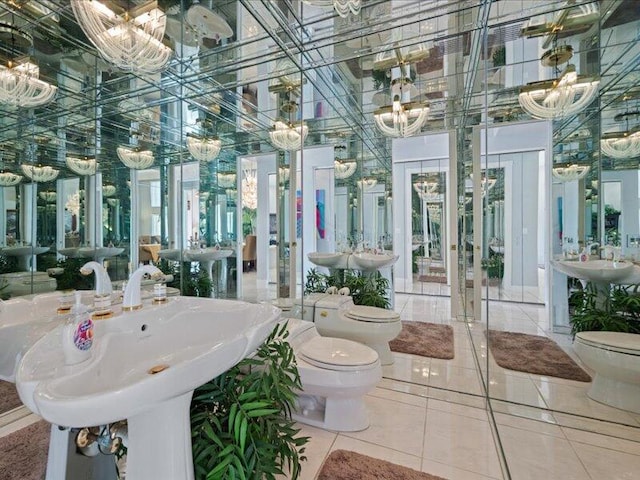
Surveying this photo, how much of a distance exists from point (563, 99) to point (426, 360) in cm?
230

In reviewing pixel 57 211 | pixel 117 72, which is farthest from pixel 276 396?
pixel 117 72

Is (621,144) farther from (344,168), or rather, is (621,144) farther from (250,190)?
(250,190)

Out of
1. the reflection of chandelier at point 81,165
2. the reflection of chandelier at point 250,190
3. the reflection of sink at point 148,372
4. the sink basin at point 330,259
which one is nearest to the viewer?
the reflection of sink at point 148,372

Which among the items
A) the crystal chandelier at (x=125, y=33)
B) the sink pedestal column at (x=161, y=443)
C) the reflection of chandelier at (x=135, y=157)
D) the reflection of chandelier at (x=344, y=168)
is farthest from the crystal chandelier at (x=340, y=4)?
the sink pedestal column at (x=161, y=443)

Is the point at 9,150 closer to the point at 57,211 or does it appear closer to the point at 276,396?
the point at 57,211

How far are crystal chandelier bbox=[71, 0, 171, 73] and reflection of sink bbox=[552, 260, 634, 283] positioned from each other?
9.60 ft

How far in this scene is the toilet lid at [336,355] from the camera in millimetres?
1806

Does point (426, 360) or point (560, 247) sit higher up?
point (560, 247)

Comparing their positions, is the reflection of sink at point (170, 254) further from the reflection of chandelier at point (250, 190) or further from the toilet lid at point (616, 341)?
the toilet lid at point (616, 341)

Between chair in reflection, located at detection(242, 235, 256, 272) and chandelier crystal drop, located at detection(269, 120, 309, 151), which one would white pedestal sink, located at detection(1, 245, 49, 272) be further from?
chandelier crystal drop, located at detection(269, 120, 309, 151)

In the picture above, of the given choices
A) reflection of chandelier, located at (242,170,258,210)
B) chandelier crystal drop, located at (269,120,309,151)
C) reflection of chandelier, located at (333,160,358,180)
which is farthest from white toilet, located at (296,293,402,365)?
chandelier crystal drop, located at (269,120,309,151)

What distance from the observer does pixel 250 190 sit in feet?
9.67

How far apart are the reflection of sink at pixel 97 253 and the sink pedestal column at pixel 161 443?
1.22 meters

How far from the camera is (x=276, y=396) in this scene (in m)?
1.39
